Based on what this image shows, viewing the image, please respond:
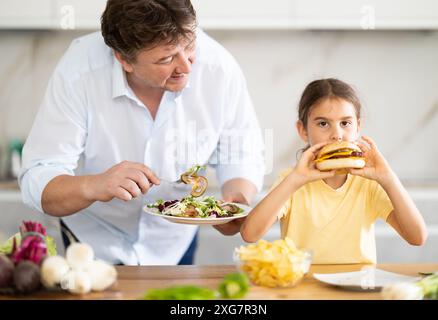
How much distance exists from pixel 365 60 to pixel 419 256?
64cm

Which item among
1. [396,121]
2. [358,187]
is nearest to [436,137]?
[396,121]

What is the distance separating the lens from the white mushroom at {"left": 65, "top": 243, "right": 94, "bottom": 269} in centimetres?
86

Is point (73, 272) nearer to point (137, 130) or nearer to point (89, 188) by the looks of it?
point (89, 188)

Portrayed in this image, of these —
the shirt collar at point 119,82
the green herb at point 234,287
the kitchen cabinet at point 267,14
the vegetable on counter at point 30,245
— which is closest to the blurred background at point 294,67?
the kitchen cabinet at point 267,14

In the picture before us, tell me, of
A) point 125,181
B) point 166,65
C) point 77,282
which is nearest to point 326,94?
point 166,65

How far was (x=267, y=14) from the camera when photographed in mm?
1833

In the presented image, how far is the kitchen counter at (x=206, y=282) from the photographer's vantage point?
2.90 ft

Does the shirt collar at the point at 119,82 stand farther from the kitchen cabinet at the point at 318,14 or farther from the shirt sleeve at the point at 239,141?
the kitchen cabinet at the point at 318,14

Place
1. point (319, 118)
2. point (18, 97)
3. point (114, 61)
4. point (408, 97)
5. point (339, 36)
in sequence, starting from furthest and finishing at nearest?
point (339, 36)
point (408, 97)
point (18, 97)
point (114, 61)
point (319, 118)

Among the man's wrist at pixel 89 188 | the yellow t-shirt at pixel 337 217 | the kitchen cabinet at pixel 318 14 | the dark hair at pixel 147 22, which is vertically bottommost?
the yellow t-shirt at pixel 337 217

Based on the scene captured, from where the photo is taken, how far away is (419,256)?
1396 mm

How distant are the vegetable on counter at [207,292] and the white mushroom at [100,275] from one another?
5cm
